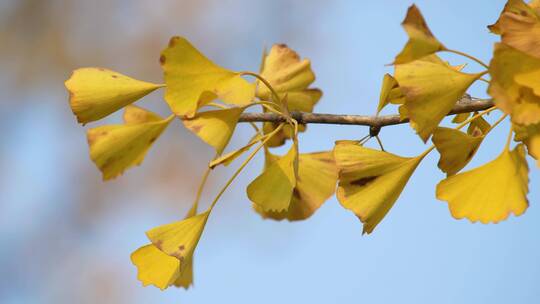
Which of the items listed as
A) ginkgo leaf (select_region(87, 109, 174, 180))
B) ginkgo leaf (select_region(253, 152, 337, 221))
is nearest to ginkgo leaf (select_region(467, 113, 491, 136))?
ginkgo leaf (select_region(253, 152, 337, 221))

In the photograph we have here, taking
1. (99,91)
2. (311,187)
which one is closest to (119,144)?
(99,91)

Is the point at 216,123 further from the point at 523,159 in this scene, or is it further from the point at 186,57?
the point at 523,159

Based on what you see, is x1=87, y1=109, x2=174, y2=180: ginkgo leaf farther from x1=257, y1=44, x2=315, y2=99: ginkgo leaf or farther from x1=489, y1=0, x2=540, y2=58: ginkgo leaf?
x1=489, y1=0, x2=540, y2=58: ginkgo leaf

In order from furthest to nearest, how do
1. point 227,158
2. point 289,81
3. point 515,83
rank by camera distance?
1. point 289,81
2. point 227,158
3. point 515,83

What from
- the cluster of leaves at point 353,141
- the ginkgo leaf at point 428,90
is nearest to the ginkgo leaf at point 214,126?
the cluster of leaves at point 353,141

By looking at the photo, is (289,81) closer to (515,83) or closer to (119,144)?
(119,144)

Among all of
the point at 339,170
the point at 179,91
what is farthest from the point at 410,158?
the point at 179,91
